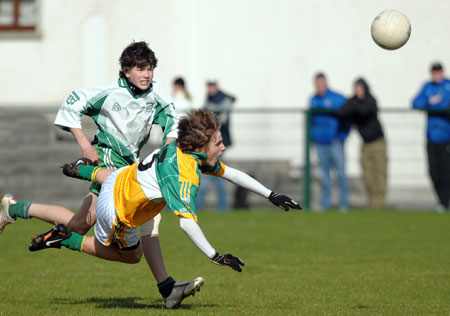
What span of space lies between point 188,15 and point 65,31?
284 centimetres

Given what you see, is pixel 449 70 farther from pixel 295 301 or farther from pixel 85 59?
pixel 295 301

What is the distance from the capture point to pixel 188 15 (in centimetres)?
2066

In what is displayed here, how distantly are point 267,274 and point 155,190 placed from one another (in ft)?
9.34

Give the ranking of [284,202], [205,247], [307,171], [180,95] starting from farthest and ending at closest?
1. [180,95]
2. [307,171]
3. [284,202]
4. [205,247]

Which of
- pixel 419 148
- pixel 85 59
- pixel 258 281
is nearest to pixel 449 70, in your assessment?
pixel 419 148

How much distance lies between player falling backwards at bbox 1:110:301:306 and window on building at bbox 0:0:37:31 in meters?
15.3

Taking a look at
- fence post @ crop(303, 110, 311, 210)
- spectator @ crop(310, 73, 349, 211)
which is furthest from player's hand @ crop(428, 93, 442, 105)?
fence post @ crop(303, 110, 311, 210)

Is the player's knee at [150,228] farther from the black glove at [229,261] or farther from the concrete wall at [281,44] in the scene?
the concrete wall at [281,44]

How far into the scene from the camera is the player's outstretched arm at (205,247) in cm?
607

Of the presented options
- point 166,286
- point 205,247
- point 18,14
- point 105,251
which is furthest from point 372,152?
point 205,247

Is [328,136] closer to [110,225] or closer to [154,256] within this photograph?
[154,256]

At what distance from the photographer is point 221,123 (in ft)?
53.8

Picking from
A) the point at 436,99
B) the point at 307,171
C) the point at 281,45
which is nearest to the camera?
the point at 436,99

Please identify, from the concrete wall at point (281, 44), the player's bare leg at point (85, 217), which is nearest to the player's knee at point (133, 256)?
the player's bare leg at point (85, 217)
